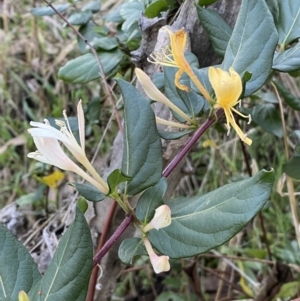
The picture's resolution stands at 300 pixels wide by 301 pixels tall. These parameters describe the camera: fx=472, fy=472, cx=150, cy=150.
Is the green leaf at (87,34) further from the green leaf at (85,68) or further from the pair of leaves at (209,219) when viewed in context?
the pair of leaves at (209,219)

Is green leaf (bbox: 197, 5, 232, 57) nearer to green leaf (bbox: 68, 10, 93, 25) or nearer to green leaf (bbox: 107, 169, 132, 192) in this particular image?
green leaf (bbox: 107, 169, 132, 192)

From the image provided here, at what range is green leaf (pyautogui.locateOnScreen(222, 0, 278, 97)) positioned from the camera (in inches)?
16.8

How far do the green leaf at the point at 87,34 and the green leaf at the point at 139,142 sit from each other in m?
0.46

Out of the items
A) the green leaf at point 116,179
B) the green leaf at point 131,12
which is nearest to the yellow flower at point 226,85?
the green leaf at point 116,179

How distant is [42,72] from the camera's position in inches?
69.7

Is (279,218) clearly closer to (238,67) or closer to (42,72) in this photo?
(238,67)

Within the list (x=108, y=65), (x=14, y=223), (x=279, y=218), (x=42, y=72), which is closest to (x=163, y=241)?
(x=108, y=65)

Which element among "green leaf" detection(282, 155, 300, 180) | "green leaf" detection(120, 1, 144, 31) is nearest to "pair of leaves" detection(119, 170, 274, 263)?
"green leaf" detection(282, 155, 300, 180)

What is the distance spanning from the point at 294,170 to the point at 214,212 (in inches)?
11.3

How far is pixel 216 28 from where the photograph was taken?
0.53 m

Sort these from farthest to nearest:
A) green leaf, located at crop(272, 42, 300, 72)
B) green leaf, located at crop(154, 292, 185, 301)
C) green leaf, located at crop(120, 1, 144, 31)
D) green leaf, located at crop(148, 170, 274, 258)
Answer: green leaf, located at crop(154, 292, 185, 301)
green leaf, located at crop(120, 1, 144, 31)
green leaf, located at crop(272, 42, 300, 72)
green leaf, located at crop(148, 170, 274, 258)

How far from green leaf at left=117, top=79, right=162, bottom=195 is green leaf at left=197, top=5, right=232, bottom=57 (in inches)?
5.7

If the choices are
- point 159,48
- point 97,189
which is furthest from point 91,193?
point 159,48

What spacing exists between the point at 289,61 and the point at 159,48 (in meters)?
0.17
